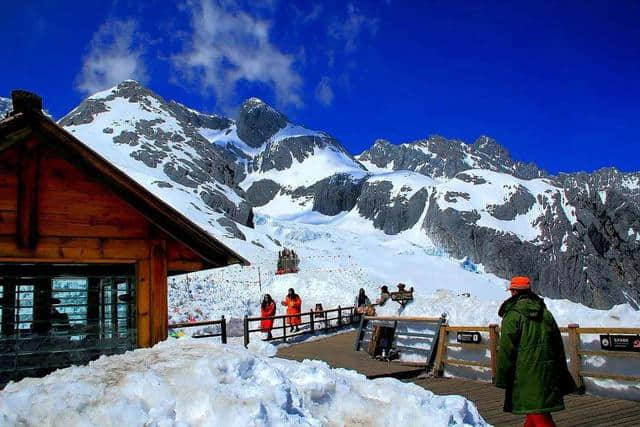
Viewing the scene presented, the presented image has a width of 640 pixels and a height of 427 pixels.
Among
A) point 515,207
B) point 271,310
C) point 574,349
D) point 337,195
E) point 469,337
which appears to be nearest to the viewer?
point 574,349

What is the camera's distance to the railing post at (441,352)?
38.6ft

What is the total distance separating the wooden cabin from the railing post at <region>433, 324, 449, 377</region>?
5.06 m

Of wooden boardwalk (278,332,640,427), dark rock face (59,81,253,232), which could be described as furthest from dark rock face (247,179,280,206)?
wooden boardwalk (278,332,640,427)

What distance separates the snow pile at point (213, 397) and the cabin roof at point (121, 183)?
2.72 metres

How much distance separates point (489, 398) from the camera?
29.9 feet

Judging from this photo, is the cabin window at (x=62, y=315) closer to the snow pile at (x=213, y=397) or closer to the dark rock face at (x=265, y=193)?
the snow pile at (x=213, y=397)

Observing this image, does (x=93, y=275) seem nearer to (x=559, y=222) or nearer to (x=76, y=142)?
(x=76, y=142)

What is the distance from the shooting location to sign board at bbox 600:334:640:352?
8602 millimetres

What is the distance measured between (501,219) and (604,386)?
397ft

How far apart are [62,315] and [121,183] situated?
85.7 inches

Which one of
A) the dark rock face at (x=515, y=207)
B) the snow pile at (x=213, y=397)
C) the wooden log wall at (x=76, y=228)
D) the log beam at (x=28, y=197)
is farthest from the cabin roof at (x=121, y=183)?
the dark rock face at (x=515, y=207)

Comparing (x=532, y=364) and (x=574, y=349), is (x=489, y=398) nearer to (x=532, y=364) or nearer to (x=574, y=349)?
(x=574, y=349)

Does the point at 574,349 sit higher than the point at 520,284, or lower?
lower

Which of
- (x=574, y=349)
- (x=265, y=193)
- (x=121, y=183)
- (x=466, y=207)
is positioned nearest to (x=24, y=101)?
(x=121, y=183)
